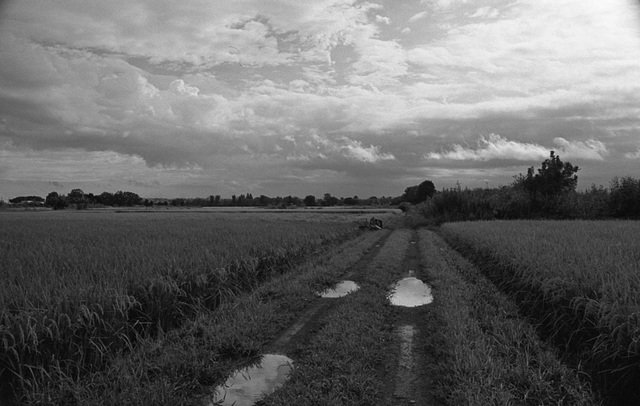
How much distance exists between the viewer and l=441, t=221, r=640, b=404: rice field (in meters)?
3.87

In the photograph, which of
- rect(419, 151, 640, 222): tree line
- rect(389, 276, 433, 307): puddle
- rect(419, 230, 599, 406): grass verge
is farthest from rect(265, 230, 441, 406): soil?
rect(419, 151, 640, 222): tree line

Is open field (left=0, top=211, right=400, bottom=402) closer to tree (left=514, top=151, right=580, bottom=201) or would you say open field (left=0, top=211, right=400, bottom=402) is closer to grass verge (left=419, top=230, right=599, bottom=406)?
grass verge (left=419, top=230, right=599, bottom=406)

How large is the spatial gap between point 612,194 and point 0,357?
3521cm

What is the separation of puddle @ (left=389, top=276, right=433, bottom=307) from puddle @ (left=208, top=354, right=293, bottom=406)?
308cm

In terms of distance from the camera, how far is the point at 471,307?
6355 mm

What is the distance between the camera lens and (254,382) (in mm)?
3908

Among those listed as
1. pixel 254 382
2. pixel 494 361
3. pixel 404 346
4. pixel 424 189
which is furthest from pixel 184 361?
pixel 424 189

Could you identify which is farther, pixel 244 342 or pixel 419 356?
pixel 244 342

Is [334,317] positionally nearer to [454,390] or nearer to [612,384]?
[454,390]

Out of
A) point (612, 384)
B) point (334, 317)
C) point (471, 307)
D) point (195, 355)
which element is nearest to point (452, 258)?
point (471, 307)

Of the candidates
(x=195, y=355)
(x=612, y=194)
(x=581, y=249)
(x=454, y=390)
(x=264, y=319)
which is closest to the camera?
(x=454, y=390)

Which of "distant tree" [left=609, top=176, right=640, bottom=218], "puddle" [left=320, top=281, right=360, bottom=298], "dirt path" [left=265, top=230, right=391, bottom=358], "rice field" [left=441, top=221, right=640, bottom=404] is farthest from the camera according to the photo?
"distant tree" [left=609, top=176, right=640, bottom=218]

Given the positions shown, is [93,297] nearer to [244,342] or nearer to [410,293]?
[244,342]

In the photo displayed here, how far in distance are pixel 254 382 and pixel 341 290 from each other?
4.20m
